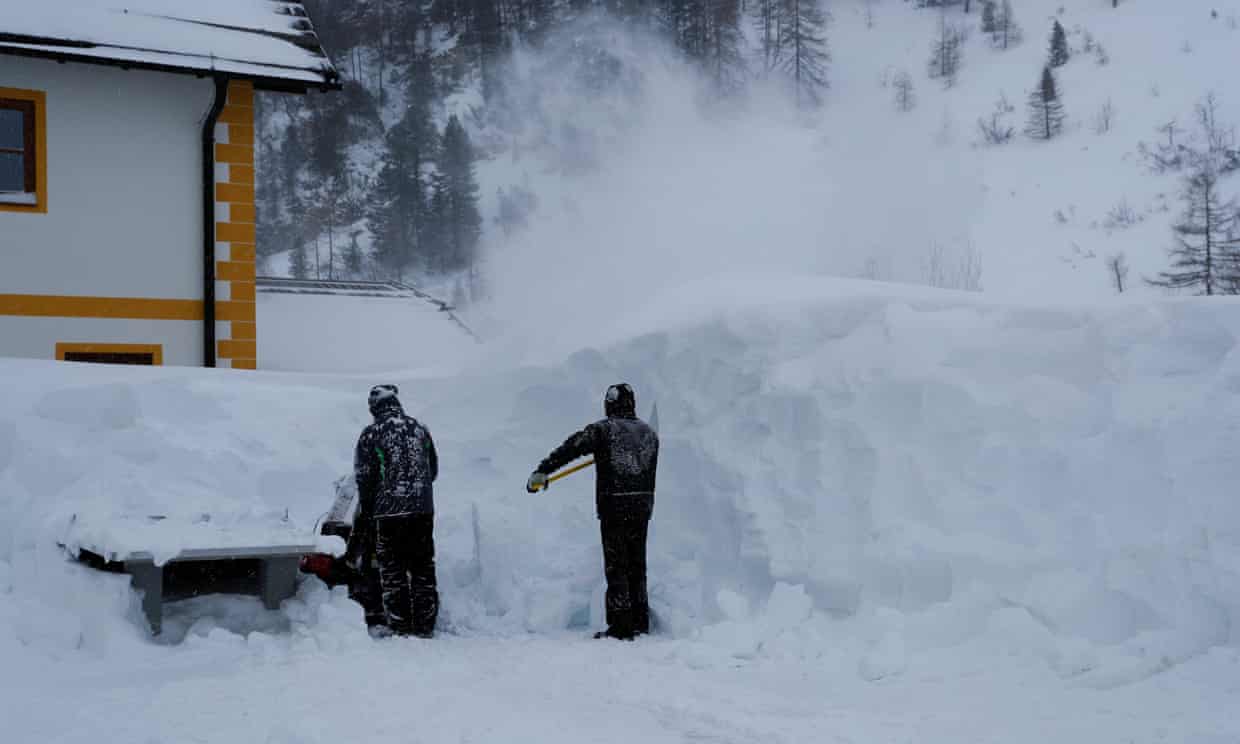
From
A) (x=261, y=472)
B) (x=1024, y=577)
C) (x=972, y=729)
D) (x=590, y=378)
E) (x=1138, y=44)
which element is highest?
(x=1138, y=44)

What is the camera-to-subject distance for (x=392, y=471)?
22.4 ft

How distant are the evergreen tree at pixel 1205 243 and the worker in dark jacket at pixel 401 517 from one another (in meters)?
24.2

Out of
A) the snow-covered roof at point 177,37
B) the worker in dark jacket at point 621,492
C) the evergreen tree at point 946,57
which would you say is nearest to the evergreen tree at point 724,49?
the evergreen tree at point 946,57

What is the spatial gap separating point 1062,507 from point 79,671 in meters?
5.22

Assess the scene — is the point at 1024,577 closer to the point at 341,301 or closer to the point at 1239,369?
the point at 1239,369

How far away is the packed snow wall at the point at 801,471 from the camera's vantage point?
5.54 meters

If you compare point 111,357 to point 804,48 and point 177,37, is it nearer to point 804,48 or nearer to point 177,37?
point 177,37

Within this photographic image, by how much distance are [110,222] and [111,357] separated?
4.33 feet

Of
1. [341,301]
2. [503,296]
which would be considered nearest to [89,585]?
[341,301]

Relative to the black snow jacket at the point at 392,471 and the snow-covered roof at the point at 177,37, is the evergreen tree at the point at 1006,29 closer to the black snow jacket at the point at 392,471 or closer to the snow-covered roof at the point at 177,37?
the snow-covered roof at the point at 177,37

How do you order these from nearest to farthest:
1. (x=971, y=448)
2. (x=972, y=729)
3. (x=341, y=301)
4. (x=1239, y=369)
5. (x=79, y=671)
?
(x=972, y=729)
(x=79, y=671)
(x=1239, y=369)
(x=971, y=448)
(x=341, y=301)

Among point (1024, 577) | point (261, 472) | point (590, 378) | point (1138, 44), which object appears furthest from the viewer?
point (1138, 44)

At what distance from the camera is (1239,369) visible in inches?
240

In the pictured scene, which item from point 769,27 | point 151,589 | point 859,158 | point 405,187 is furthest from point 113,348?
point 769,27
